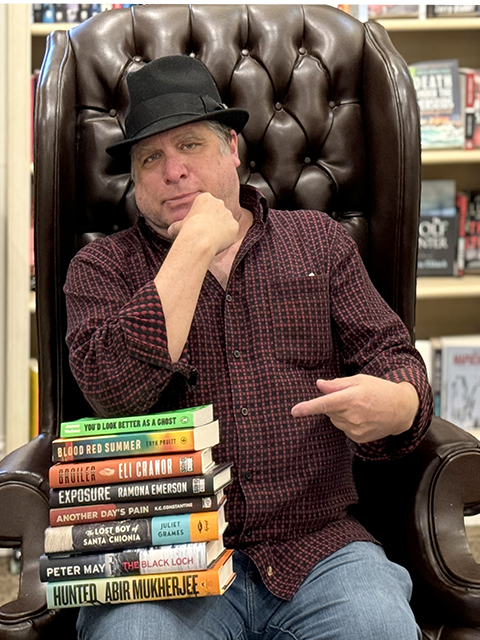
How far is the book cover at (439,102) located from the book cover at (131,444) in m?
1.95

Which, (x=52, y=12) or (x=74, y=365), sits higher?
(x=52, y=12)

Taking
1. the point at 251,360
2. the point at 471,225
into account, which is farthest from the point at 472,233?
the point at 251,360

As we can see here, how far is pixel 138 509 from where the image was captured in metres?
1.25

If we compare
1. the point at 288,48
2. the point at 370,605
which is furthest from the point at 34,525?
the point at 288,48

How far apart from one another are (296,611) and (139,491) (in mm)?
307

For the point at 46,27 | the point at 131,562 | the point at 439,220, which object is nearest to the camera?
the point at 131,562

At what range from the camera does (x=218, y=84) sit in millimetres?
1803

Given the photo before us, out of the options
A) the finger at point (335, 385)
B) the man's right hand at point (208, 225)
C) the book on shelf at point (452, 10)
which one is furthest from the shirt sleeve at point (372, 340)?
the book on shelf at point (452, 10)

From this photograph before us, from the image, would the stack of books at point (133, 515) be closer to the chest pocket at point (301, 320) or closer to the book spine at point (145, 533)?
the book spine at point (145, 533)

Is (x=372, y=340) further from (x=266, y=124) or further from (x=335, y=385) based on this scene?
(x=266, y=124)

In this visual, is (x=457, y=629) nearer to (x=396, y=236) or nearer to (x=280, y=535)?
(x=280, y=535)

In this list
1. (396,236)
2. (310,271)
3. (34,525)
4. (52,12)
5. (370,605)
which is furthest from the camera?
(52,12)

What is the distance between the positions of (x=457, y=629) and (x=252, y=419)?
0.44 m

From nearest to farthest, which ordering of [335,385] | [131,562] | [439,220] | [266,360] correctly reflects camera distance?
[131,562], [335,385], [266,360], [439,220]
